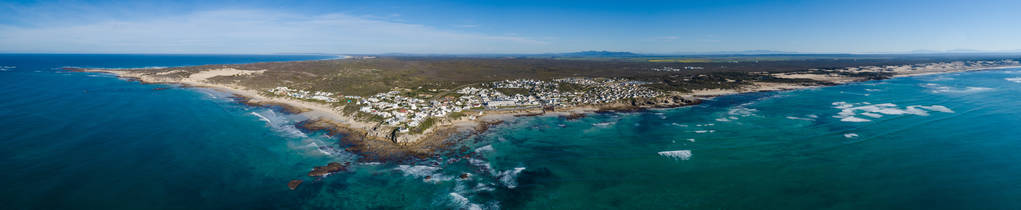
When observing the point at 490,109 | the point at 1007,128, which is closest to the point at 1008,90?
the point at 1007,128

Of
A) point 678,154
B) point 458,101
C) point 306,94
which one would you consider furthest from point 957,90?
point 306,94

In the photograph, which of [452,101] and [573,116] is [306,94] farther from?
[573,116]

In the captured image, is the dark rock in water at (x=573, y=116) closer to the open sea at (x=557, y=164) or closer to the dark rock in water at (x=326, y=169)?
the open sea at (x=557, y=164)

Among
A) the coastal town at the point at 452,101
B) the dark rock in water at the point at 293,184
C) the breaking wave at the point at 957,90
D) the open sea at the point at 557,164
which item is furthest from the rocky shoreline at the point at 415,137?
the breaking wave at the point at 957,90

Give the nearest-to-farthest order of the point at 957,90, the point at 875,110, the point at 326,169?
1. the point at 326,169
2. the point at 875,110
3. the point at 957,90

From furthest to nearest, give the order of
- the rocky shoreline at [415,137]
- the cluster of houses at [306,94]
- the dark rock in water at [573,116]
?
the cluster of houses at [306,94] < the dark rock in water at [573,116] < the rocky shoreline at [415,137]

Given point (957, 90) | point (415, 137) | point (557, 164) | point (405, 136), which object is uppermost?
point (957, 90)
